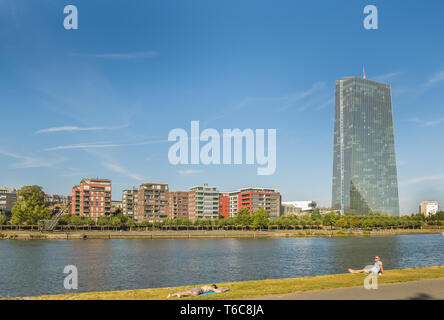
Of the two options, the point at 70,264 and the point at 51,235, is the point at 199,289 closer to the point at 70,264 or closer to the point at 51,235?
the point at 70,264

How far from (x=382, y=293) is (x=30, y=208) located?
16855cm

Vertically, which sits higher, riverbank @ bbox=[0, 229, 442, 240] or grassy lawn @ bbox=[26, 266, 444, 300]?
grassy lawn @ bbox=[26, 266, 444, 300]

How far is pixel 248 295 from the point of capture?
70.5 ft

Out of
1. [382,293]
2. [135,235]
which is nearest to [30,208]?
[135,235]

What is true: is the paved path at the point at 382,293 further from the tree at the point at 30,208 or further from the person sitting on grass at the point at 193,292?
the tree at the point at 30,208

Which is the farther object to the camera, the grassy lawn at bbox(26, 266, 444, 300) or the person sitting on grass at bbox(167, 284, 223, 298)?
the person sitting on grass at bbox(167, 284, 223, 298)

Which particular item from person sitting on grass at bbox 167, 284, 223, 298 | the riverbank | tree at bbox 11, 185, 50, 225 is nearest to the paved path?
person sitting on grass at bbox 167, 284, 223, 298

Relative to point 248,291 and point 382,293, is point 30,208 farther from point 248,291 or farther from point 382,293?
point 382,293

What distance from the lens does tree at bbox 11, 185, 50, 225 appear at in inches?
6407

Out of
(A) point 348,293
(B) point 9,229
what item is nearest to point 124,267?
(A) point 348,293

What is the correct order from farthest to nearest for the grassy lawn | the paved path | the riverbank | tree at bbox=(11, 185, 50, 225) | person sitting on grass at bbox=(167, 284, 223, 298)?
1. tree at bbox=(11, 185, 50, 225)
2. the riverbank
3. person sitting on grass at bbox=(167, 284, 223, 298)
4. the grassy lawn
5. the paved path

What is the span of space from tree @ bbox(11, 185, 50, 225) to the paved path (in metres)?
163

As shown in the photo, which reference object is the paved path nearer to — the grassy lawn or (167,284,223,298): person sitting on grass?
the grassy lawn
